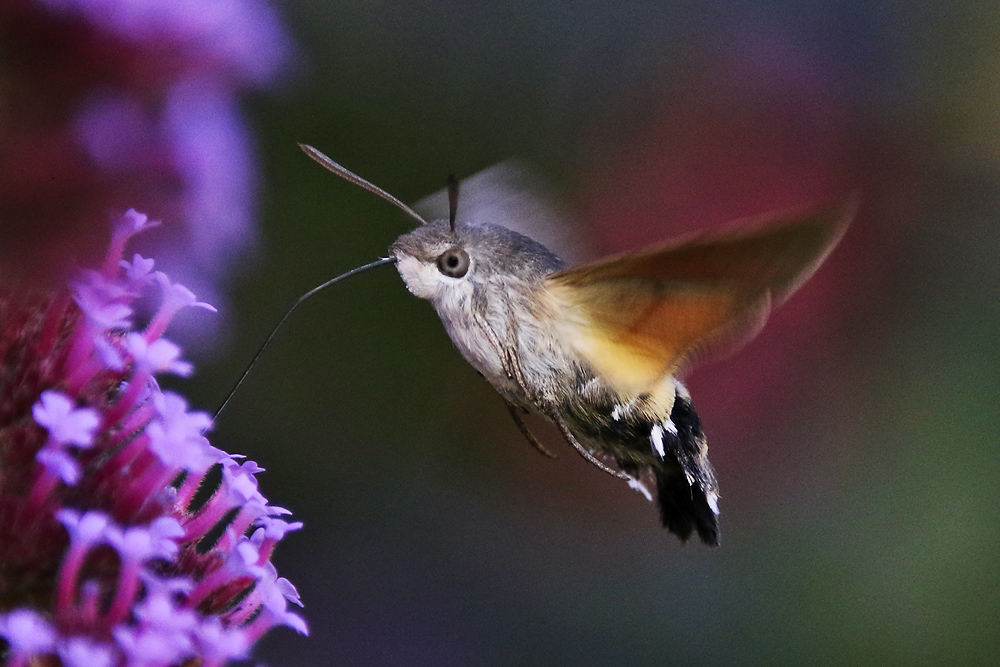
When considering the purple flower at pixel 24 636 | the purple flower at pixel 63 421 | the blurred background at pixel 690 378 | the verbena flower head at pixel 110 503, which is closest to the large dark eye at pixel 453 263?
the verbena flower head at pixel 110 503

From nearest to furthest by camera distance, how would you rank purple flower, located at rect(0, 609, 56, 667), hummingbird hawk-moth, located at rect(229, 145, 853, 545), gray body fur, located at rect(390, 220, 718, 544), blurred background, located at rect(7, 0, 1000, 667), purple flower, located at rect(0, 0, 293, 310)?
purple flower, located at rect(0, 609, 56, 667) < purple flower, located at rect(0, 0, 293, 310) < hummingbird hawk-moth, located at rect(229, 145, 853, 545) < gray body fur, located at rect(390, 220, 718, 544) < blurred background, located at rect(7, 0, 1000, 667)

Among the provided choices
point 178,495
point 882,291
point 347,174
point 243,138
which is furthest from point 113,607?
point 882,291

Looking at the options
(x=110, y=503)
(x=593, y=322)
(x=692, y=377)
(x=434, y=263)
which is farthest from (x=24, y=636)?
(x=692, y=377)

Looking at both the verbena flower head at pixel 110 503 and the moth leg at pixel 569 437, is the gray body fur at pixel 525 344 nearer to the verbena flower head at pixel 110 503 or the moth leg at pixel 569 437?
the moth leg at pixel 569 437

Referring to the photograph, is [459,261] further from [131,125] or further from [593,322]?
[131,125]

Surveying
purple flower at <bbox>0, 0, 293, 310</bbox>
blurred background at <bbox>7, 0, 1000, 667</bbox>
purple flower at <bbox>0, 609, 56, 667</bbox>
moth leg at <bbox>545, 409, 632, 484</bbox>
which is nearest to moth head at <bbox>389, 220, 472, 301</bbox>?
moth leg at <bbox>545, 409, 632, 484</bbox>

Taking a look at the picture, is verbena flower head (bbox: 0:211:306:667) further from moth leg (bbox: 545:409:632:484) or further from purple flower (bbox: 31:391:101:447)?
moth leg (bbox: 545:409:632:484)

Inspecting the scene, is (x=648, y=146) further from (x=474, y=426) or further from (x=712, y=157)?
(x=474, y=426)
